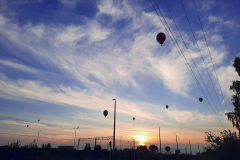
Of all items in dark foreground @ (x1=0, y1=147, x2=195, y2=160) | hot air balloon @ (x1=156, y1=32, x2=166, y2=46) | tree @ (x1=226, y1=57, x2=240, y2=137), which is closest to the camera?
hot air balloon @ (x1=156, y1=32, x2=166, y2=46)

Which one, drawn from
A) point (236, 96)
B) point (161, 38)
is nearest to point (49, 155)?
point (161, 38)

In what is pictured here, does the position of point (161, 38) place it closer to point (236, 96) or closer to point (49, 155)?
point (49, 155)

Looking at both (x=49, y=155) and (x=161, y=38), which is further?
(x=49, y=155)

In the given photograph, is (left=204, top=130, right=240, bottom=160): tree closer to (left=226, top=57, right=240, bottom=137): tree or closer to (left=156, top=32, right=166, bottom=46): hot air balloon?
(left=226, top=57, right=240, bottom=137): tree

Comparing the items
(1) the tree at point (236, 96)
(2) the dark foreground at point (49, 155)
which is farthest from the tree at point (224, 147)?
(2) the dark foreground at point (49, 155)

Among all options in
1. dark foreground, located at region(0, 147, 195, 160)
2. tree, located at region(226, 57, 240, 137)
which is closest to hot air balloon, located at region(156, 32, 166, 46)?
dark foreground, located at region(0, 147, 195, 160)

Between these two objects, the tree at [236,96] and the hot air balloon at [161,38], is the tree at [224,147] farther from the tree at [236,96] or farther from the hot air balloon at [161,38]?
the hot air balloon at [161,38]

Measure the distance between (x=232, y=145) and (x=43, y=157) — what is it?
29306mm

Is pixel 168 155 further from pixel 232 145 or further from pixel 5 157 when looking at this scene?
pixel 5 157

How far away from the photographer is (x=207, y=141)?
36.8 metres

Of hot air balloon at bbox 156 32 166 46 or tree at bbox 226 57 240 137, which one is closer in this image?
hot air balloon at bbox 156 32 166 46

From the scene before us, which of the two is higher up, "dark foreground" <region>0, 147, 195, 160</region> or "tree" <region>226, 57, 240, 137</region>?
"tree" <region>226, 57, 240, 137</region>

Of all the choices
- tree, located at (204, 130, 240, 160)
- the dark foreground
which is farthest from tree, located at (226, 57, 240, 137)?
the dark foreground

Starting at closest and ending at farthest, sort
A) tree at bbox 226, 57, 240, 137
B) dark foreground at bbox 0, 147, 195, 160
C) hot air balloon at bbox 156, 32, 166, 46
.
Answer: hot air balloon at bbox 156, 32, 166, 46, dark foreground at bbox 0, 147, 195, 160, tree at bbox 226, 57, 240, 137
